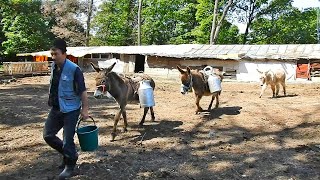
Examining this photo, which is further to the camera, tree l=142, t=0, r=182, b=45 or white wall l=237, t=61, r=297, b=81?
tree l=142, t=0, r=182, b=45

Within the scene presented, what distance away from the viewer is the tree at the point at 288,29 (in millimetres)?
39594

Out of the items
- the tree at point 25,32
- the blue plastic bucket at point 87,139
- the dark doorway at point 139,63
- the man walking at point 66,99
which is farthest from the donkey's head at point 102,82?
the tree at point 25,32

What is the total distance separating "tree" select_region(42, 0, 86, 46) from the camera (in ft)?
131

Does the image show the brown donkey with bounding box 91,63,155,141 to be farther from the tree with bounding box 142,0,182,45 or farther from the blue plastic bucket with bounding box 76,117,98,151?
the tree with bounding box 142,0,182,45

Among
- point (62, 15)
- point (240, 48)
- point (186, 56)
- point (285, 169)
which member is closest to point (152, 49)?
point (186, 56)

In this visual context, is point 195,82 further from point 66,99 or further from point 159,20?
point 159,20

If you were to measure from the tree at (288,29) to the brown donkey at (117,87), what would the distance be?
34.9 meters

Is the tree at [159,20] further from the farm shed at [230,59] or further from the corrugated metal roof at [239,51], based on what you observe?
the corrugated metal roof at [239,51]

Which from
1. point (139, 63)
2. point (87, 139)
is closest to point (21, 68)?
point (139, 63)

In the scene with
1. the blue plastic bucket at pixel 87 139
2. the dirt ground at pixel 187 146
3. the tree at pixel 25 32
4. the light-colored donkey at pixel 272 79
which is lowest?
the dirt ground at pixel 187 146

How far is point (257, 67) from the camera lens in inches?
950

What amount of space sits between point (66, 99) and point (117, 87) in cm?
268

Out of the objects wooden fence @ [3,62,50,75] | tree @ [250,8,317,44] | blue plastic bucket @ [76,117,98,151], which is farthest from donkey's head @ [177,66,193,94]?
tree @ [250,8,317,44]

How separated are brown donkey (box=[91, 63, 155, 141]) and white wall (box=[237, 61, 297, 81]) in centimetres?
1602
